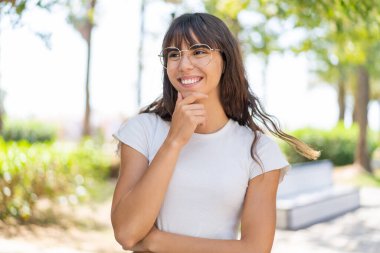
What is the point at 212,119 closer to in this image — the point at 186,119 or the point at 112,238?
the point at 186,119

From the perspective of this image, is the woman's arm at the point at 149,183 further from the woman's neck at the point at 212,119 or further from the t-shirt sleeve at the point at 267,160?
the t-shirt sleeve at the point at 267,160

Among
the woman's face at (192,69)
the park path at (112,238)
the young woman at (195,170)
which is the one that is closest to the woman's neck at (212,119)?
the young woman at (195,170)

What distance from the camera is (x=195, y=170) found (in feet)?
7.63

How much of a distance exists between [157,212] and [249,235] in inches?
15.9

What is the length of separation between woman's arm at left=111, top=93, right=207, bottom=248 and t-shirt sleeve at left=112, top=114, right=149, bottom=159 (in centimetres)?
8

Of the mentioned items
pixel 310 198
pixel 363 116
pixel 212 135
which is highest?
pixel 212 135

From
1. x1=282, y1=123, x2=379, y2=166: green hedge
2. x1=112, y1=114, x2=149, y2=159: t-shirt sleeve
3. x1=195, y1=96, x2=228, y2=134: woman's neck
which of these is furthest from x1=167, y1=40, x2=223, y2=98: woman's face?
x1=282, y1=123, x2=379, y2=166: green hedge

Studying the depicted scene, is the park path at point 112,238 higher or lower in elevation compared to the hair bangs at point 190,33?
lower

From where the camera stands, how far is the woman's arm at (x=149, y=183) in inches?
85.4

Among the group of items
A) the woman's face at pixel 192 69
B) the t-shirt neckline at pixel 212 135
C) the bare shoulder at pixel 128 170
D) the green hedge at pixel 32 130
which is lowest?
the green hedge at pixel 32 130

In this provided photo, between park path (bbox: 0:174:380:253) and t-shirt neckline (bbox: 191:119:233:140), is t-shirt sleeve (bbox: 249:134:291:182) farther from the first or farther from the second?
park path (bbox: 0:174:380:253)

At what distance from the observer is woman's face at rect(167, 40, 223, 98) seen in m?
2.30

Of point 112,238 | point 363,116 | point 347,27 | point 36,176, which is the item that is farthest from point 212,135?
point 363,116

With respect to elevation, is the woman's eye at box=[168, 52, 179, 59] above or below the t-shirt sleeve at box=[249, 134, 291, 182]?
above
